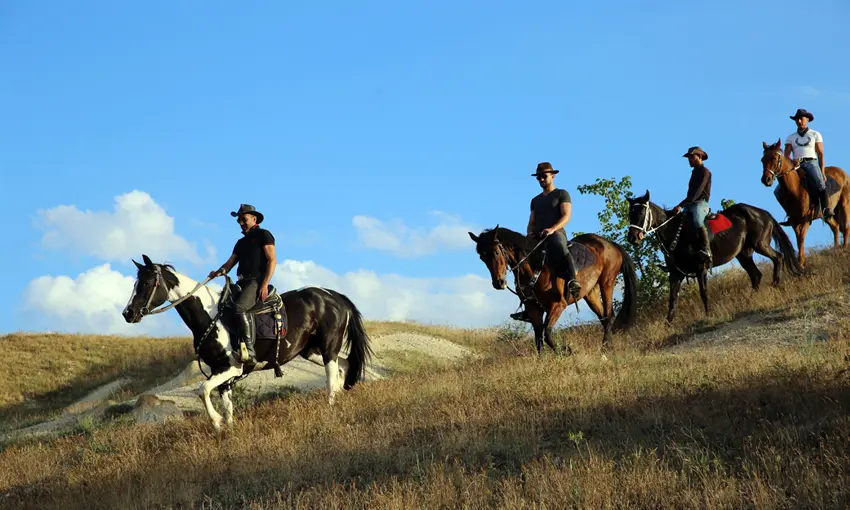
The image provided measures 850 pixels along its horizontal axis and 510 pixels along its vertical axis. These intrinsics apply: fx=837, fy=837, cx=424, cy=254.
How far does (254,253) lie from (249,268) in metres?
0.25

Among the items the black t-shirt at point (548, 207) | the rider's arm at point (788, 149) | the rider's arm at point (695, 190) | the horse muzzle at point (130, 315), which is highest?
the rider's arm at point (788, 149)

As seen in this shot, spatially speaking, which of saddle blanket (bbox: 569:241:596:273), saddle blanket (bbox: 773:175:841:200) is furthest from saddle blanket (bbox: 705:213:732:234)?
saddle blanket (bbox: 569:241:596:273)

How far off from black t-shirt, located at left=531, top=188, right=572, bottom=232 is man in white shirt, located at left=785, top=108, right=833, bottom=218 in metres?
9.34

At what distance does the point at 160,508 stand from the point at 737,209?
15.2 metres

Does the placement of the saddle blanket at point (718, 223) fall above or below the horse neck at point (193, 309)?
above

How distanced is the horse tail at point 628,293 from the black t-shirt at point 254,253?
7154 millimetres

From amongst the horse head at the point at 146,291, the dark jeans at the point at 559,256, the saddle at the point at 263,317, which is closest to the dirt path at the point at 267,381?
the saddle at the point at 263,317

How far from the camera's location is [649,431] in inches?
363

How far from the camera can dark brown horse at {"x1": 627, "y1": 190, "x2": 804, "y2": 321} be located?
17.0 m

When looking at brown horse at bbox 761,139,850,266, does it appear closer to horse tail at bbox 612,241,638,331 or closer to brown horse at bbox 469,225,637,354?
horse tail at bbox 612,241,638,331

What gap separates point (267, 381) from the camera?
786 inches

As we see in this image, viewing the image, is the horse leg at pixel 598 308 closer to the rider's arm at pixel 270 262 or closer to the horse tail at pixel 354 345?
the horse tail at pixel 354 345

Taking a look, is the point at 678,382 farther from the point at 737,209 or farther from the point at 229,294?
the point at 737,209

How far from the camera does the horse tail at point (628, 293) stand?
16500mm
